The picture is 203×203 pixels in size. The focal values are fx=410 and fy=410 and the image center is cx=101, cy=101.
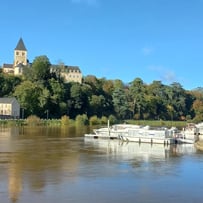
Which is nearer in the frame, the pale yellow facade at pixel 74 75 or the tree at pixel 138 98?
the tree at pixel 138 98

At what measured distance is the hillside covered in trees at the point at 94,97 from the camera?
127 meters

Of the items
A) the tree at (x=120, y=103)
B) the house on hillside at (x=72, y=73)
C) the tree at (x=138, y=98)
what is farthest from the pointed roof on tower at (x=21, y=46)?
the tree at (x=138, y=98)

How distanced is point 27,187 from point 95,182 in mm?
4033

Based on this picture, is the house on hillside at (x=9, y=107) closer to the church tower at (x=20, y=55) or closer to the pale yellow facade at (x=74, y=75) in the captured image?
the pale yellow facade at (x=74, y=75)

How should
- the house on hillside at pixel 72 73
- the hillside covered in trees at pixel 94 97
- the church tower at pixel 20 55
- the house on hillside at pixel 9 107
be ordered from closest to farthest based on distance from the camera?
1. the house on hillside at pixel 9 107
2. the hillside covered in trees at pixel 94 97
3. the house on hillside at pixel 72 73
4. the church tower at pixel 20 55

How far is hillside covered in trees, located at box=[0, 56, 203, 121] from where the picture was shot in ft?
415

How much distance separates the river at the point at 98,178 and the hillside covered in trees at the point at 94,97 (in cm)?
8920

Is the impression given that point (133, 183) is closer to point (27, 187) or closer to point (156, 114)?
point (27, 187)

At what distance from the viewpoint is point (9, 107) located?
399 feet

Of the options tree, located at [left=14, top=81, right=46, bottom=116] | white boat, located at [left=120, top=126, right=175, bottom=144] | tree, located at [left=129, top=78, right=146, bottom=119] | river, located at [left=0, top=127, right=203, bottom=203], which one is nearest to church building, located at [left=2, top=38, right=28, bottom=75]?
tree, located at [left=129, top=78, right=146, bottom=119]

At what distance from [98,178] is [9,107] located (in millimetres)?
100544

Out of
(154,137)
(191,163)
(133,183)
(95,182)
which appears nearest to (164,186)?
(133,183)

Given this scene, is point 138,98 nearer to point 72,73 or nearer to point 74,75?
point 74,75

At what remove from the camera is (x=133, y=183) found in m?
23.5
